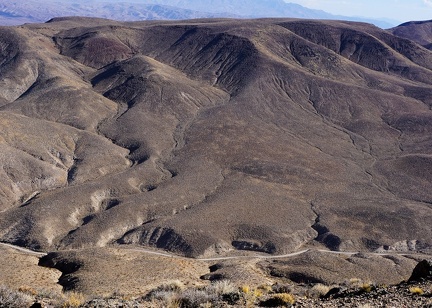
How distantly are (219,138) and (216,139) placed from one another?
90 cm

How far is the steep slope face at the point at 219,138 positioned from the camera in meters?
70.1

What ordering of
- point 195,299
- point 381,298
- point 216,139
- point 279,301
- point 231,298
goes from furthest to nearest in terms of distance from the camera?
1. point 216,139
2. point 231,298
3. point 195,299
4. point 381,298
5. point 279,301

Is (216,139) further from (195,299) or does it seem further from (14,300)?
(14,300)

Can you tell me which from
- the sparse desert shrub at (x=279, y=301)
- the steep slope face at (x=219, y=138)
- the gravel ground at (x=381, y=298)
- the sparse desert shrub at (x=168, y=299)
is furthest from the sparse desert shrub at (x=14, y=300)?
the steep slope face at (x=219, y=138)

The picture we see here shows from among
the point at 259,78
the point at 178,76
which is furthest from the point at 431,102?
the point at 178,76

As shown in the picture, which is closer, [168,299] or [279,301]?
[279,301]

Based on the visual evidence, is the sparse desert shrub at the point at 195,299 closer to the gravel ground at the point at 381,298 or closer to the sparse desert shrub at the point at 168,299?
the sparse desert shrub at the point at 168,299

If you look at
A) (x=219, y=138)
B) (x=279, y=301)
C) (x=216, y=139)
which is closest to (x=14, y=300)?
(x=279, y=301)

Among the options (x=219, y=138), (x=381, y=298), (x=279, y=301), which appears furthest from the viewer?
(x=219, y=138)

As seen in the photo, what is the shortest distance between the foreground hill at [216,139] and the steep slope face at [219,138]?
0.39 metres

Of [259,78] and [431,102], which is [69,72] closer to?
[259,78]

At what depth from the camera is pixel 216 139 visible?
106688mm

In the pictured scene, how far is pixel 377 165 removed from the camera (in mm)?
102188

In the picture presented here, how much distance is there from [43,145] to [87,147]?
8.38 metres
